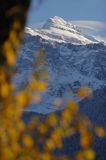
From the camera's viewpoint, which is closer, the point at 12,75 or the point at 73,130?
the point at 73,130

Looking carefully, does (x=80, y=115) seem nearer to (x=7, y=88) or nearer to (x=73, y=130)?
(x=73, y=130)

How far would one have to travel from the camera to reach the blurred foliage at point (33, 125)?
403 centimetres

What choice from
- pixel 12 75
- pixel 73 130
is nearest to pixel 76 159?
pixel 73 130

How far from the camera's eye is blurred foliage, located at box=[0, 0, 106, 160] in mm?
4031

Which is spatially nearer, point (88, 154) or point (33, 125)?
point (88, 154)

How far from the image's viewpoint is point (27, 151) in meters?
4.11

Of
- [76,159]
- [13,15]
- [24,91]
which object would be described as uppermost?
[13,15]

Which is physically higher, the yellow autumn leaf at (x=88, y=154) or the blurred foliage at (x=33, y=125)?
the blurred foliage at (x=33, y=125)

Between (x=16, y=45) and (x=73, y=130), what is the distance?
0.70m

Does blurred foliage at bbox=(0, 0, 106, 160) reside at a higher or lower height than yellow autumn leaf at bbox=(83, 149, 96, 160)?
higher

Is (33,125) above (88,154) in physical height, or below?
above

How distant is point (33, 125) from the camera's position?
4180 millimetres

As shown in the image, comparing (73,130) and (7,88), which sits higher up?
(7,88)

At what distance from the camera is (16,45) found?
4.34 metres
